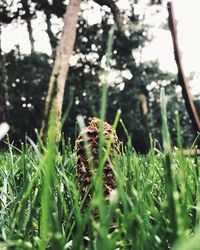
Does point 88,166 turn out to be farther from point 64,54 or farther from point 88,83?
point 88,83

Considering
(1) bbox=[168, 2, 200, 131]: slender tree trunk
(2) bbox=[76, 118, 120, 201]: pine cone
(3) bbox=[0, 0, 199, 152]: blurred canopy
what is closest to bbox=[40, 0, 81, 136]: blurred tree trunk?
(1) bbox=[168, 2, 200, 131]: slender tree trunk

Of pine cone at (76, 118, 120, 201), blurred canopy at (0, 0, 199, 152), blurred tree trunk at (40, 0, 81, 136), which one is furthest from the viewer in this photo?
blurred canopy at (0, 0, 199, 152)

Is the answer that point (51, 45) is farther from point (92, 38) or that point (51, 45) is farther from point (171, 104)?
point (171, 104)

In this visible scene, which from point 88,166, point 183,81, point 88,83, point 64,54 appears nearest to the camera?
point 88,166

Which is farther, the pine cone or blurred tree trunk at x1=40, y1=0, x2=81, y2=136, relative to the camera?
blurred tree trunk at x1=40, y1=0, x2=81, y2=136

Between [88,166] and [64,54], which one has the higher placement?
[64,54]

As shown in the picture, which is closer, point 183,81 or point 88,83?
point 183,81

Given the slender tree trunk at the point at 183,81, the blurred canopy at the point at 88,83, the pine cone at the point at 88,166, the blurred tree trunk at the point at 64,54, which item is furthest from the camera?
the blurred canopy at the point at 88,83

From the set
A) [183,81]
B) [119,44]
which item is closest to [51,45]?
[119,44]

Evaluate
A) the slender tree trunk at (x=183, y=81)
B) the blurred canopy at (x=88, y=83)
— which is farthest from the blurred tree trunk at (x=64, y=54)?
the blurred canopy at (x=88, y=83)

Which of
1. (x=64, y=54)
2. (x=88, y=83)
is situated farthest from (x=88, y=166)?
(x=88, y=83)

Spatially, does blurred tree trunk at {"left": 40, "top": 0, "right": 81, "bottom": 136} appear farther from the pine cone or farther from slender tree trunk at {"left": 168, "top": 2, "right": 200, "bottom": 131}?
the pine cone

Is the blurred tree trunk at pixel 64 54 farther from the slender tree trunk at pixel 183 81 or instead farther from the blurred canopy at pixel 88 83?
the blurred canopy at pixel 88 83
